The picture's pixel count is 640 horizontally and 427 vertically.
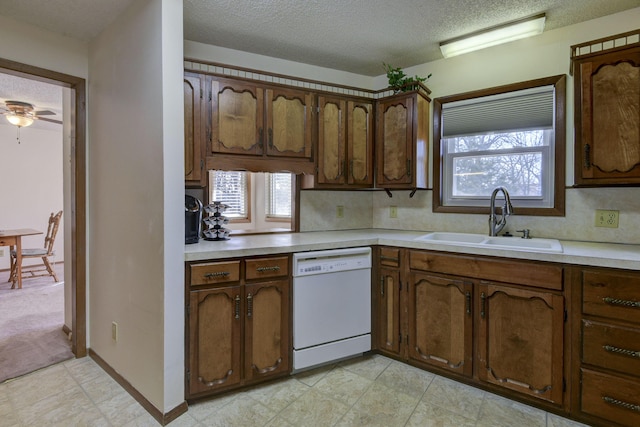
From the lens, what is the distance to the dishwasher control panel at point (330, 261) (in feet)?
7.52

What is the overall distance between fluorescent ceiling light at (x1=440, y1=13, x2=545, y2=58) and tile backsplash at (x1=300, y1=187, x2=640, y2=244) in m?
1.12

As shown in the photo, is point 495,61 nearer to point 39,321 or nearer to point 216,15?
point 216,15

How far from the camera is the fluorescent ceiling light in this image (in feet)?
7.57

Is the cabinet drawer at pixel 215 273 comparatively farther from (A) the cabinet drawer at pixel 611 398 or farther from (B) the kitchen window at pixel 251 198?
(B) the kitchen window at pixel 251 198

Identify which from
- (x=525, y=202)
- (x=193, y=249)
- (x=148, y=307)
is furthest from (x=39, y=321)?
(x=525, y=202)

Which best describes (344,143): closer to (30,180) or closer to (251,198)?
(251,198)

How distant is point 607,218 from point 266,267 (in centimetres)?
223

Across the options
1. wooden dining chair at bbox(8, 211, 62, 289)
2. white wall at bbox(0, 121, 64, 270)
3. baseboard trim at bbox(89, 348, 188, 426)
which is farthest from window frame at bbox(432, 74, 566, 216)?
white wall at bbox(0, 121, 64, 270)

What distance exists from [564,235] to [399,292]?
121 cm

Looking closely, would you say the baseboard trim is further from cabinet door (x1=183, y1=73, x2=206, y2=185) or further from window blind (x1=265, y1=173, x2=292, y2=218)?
window blind (x1=265, y1=173, x2=292, y2=218)

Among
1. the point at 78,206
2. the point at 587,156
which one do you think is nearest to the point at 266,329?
the point at 78,206

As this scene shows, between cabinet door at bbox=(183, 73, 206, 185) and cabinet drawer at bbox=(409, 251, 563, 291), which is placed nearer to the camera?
cabinet drawer at bbox=(409, 251, 563, 291)

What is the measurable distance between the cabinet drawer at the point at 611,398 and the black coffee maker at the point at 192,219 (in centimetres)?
A: 237

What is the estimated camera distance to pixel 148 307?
6.48 ft
